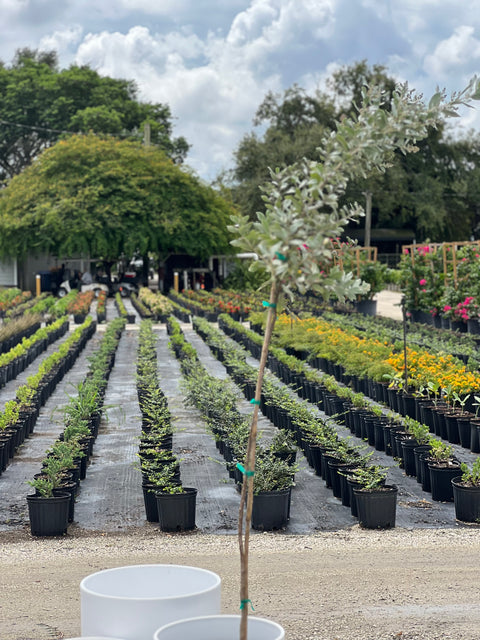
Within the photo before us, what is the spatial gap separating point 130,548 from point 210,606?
139 inches

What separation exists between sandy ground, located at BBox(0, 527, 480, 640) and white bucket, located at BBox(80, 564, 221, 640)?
1725mm

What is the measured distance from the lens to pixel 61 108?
51.0 meters

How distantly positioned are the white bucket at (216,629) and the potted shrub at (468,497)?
14.8ft

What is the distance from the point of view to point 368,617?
17.0 feet

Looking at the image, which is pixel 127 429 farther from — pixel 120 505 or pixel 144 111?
pixel 144 111

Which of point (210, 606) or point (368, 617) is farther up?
point (210, 606)

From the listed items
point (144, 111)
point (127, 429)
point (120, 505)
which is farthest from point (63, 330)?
point (144, 111)

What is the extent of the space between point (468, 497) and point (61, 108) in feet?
155

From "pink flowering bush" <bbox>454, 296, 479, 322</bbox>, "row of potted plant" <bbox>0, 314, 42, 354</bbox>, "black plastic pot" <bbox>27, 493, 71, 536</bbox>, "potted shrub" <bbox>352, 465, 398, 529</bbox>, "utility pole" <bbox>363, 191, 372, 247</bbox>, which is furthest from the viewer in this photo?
"utility pole" <bbox>363, 191, 372, 247</bbox>

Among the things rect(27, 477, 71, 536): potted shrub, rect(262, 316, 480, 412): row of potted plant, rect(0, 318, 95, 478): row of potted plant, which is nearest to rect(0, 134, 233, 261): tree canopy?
rect(0, 318, 95, 478): row of potted plant

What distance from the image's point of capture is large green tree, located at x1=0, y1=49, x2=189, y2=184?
50031 mm

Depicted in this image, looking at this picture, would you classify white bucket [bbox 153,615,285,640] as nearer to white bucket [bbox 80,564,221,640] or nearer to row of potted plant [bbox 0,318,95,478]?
white bucket [bbox 80,564,221,640]

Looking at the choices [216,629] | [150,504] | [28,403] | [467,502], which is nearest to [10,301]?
[28,403]

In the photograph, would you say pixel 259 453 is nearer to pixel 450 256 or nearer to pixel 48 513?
pixel 48 513
